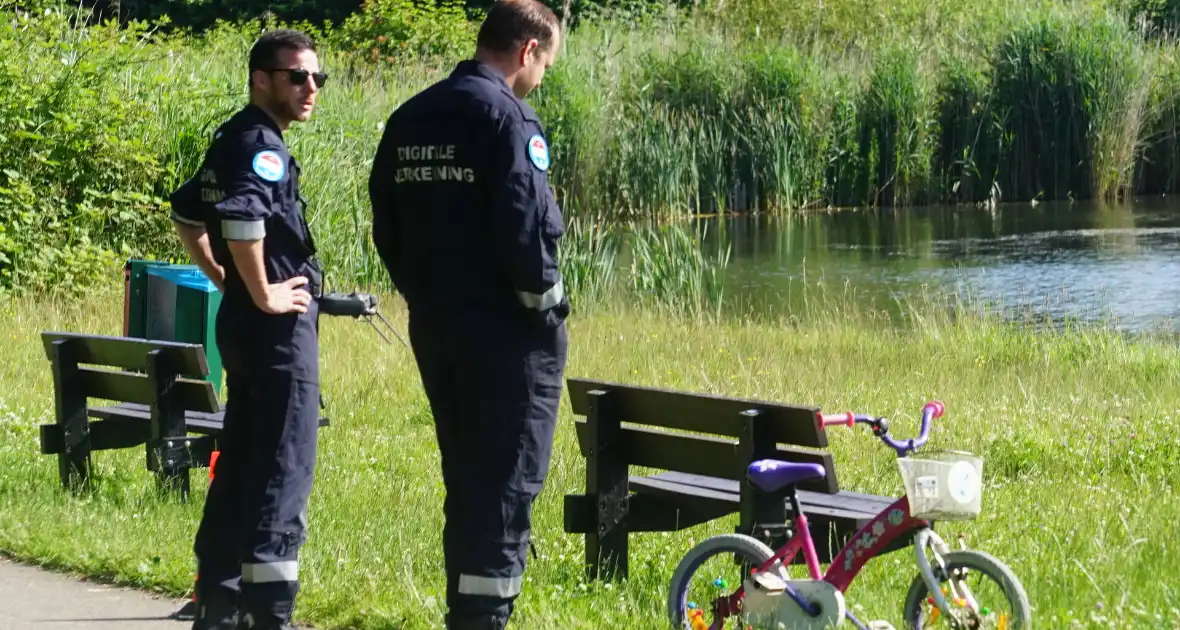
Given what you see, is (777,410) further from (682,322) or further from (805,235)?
(805,235)

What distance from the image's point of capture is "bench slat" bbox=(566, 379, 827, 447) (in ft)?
15.9

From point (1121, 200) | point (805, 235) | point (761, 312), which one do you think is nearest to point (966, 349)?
point (761, 312)

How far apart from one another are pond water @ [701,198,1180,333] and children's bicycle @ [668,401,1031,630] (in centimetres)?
1083

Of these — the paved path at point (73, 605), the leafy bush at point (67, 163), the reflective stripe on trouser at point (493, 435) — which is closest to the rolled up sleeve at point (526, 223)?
the reflective stripe on trouser at point (493, 435)

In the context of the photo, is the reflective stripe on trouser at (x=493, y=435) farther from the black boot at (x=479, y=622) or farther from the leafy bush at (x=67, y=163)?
the leafy bush at (x=67, y=163)

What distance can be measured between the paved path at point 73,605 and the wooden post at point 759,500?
73.1 inches

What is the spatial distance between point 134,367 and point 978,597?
12.6ft

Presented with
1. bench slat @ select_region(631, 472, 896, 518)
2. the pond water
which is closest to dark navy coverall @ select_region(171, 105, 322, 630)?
bench slat @ select_region(631, 472, 896, 518)

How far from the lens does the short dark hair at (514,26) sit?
411 centimetres

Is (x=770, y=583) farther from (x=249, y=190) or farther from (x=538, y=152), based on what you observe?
(x=249, y=190)

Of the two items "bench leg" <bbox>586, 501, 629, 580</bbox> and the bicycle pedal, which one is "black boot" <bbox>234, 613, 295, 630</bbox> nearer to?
"bench leg" <bbox>586, 501, 629, 580</bbox>

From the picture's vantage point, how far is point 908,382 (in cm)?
1075

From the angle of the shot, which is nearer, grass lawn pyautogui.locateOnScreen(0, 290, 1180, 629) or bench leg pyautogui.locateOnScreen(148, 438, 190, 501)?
grass lawn pyautogui.locateOnScreen(0, 290, 1180, 629)

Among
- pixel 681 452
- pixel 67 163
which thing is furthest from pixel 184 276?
pixel 67 163
